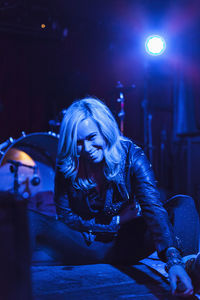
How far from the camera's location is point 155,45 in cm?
417

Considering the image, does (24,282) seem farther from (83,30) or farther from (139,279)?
(83,30)

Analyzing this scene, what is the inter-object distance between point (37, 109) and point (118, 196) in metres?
3.58

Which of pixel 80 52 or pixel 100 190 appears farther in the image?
pixel 80 52

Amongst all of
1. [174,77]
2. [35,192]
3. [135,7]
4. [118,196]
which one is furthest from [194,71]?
[118,196]

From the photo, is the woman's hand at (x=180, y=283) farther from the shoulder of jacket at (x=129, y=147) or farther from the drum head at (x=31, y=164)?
the drum head at (x=31, y=164)

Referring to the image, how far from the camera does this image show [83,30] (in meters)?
4.90

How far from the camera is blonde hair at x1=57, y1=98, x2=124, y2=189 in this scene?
1.53 meters

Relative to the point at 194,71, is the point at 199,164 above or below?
below

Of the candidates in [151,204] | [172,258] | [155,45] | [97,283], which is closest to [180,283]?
[172,258]

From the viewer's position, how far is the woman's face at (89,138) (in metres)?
1.50

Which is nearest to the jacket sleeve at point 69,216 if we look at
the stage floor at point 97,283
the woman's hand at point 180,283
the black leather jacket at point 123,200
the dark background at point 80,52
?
the black leather jacket at point 123,200

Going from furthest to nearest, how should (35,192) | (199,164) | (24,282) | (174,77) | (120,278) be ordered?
(174,77), (199,164), (35,192), (120,278), (24,282)

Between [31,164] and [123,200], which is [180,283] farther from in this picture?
[31,164]

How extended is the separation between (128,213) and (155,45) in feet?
10.4
